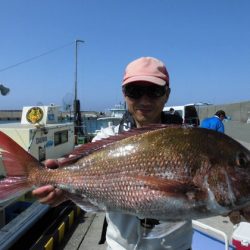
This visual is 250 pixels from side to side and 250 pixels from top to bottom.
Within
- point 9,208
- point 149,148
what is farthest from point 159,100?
point 9,208

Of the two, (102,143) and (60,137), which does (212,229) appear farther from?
(60,137)

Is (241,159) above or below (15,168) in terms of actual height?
above

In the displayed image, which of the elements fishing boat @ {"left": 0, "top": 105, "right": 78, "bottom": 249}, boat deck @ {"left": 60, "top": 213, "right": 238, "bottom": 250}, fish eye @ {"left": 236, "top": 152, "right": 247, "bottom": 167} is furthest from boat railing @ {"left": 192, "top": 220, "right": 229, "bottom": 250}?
fish eye @ {"left": 236, "top": 152, "right": 247, "bottom": 167}

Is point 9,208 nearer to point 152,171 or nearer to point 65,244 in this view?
point 65,244

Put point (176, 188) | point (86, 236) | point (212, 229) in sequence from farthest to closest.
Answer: point (86, 236)
point (212, 229)
point (176, 188)

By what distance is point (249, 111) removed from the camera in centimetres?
1503

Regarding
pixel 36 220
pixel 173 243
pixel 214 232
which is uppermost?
pixel 173 243

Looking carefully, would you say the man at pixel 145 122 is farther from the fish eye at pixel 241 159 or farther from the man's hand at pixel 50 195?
the fish eye at pixel 241 159

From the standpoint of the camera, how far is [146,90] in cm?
288

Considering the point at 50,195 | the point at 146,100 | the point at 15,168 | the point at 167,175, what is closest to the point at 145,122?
the point at 146,100

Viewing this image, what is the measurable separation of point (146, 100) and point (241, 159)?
0.86 metres

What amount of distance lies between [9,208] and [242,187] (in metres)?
6.78

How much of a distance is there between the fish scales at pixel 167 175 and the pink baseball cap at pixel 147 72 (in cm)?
53

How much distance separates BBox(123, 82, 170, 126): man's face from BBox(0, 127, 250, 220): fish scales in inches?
17.4
